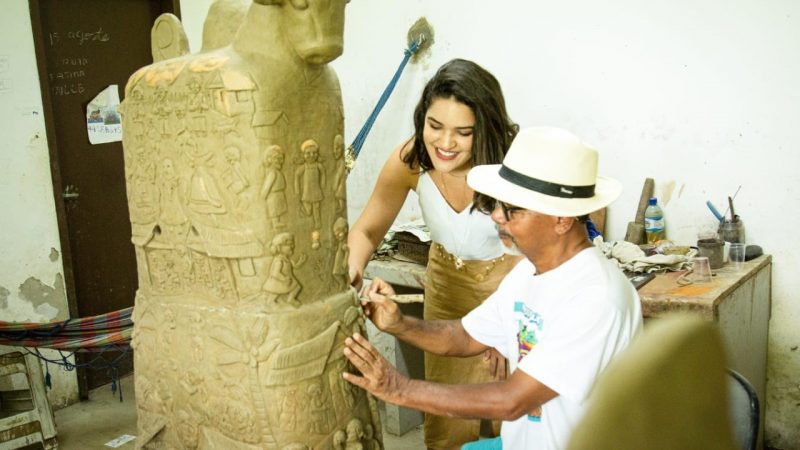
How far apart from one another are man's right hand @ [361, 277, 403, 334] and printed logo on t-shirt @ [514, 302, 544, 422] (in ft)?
1.28

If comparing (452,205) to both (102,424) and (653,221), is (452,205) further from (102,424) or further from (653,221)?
(102,424)

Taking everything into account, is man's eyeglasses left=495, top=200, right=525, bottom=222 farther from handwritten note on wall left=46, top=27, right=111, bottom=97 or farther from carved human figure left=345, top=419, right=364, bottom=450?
handwritten note on wall left=46, top=27, right=111, bottom=97

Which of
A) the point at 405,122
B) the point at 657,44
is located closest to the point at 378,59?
the point at 405,122

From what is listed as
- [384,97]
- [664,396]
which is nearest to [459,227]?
[664,396]

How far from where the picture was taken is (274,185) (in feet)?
6.74

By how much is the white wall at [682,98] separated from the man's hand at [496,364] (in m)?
1.63

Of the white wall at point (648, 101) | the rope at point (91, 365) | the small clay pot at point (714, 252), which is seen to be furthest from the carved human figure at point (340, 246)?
the rope at point (91, 365)

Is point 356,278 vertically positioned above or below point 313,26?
below

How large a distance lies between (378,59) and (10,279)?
2.64 meters

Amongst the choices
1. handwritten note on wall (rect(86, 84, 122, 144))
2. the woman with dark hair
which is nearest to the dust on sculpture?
the woman with dark hair

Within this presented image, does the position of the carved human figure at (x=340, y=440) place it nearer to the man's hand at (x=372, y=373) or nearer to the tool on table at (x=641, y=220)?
the man's hand at (x=372, y=373)

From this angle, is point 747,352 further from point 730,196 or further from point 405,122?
point 405,122

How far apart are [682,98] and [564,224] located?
206 cm

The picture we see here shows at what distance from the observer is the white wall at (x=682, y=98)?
3416 mm
